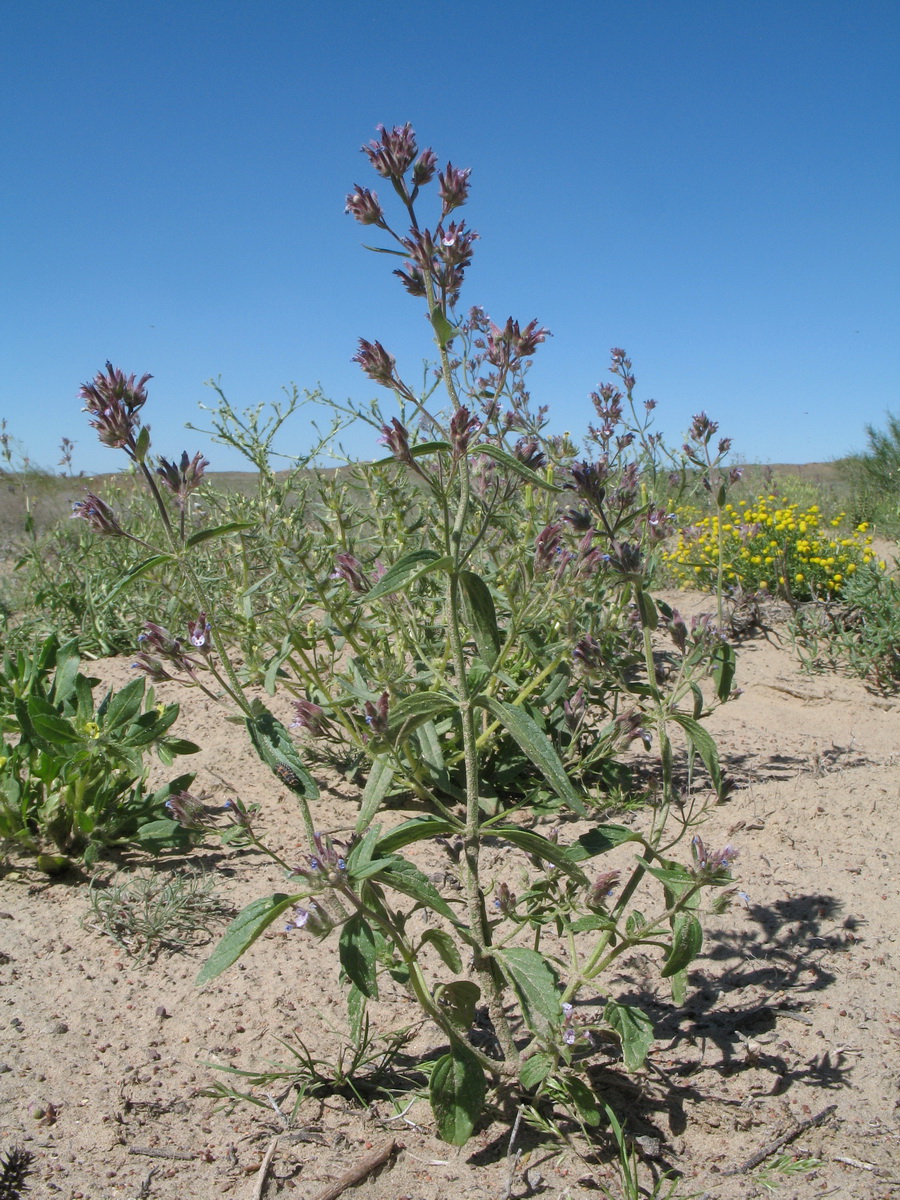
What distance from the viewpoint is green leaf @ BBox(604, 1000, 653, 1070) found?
4.93 feet

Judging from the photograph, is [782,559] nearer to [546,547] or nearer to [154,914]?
[546,547]

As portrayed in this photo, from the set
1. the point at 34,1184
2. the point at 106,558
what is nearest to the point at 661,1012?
the point at 34,1184

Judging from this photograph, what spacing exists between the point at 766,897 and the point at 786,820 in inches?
18.3

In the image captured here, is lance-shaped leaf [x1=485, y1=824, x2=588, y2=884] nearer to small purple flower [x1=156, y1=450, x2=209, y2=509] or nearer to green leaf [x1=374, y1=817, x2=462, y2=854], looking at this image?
green leaf [x1=374, y1=817, x2=462, y2=854]

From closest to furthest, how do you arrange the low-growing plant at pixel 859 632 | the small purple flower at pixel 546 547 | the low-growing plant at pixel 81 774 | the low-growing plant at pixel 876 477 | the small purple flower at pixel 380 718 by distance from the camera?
the small purple flower at pixel 380 718
the small purple flower at pixel 546 547
the low-growing plant at pixel 81 774
the low-growing plant at pixel 859 632
the low-growing plant at pixel 876 477

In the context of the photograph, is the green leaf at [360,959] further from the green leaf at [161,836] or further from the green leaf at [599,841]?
the green leaf at [161,836]

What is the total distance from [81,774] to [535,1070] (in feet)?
5.23

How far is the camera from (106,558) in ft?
17.8

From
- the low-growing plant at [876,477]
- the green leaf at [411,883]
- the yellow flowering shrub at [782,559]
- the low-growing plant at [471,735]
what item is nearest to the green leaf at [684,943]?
the low-growing plant at [471,735]

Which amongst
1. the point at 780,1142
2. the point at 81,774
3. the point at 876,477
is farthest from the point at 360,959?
the point at 876,477

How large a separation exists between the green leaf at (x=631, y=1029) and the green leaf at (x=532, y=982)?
16 cm

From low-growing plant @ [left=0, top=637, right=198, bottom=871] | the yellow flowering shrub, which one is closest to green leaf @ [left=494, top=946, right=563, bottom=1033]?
low-growing plant @ [left=0, top=637, right=198, bottom=871]

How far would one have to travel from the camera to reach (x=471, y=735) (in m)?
1.50

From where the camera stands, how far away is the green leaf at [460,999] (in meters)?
1.61
